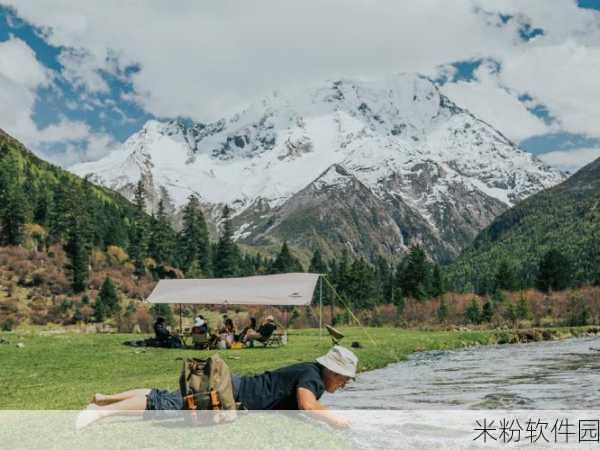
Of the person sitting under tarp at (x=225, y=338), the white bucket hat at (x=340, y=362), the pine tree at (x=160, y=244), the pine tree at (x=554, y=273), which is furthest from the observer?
the pine tree at (x=160, y=244)

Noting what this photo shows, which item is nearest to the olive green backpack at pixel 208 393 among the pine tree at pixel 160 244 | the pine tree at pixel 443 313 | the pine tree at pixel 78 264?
the pine tree at pixel 443 313

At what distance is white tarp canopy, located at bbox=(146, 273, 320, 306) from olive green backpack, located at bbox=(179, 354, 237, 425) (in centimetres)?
2453

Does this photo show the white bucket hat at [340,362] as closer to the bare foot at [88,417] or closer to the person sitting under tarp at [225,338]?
the bare foot at [88,417]

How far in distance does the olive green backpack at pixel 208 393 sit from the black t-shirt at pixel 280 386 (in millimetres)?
319

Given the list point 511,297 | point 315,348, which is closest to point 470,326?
point 511,297

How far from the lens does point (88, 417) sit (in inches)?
376

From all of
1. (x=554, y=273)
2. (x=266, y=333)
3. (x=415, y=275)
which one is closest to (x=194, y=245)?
(x=415, y=275)

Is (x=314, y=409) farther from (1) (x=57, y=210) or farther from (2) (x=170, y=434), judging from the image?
(1) (x=57, y=210)

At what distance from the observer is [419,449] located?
33.7ft

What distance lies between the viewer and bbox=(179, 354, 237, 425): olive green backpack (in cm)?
945

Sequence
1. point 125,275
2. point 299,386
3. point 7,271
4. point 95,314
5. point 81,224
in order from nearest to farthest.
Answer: point 299,386, point 95,314, point 7,271, point 81,224, point 125,275

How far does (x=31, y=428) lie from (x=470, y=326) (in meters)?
51.4

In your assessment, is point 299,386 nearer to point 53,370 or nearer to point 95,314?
point 53,370

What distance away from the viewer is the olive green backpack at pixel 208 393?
9.45 metres
